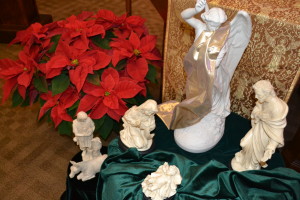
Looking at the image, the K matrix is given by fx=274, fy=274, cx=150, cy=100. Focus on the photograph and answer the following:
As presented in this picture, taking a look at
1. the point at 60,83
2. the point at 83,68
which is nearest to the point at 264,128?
the point at 83,68

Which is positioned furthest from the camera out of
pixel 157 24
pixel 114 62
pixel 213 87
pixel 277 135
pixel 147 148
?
pixel 157 24

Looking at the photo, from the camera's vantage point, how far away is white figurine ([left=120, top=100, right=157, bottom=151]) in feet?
2.86

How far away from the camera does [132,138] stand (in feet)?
3.26

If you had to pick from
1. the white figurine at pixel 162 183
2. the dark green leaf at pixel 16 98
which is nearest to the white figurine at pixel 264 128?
the white figurine at pixel 162 183

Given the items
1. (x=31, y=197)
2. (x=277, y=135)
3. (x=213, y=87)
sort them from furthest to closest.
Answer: (x=31, y=197) < (x=213, y=87) < (x=277, y=135)

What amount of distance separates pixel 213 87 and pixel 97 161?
525 mm

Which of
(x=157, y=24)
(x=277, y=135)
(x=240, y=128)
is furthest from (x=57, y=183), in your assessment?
(x=157, y=24)

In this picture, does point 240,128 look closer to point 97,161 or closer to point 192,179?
point 192,179

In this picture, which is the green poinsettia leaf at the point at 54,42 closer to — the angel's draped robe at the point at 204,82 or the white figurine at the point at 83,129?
the white figurine at the point at 83,129

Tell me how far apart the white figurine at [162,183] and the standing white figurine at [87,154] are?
296mm

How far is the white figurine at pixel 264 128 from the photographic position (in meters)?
0.77

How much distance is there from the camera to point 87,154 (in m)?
1.10

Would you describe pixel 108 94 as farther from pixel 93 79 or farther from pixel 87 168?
pixel 87 168

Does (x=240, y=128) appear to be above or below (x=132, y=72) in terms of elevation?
below
